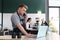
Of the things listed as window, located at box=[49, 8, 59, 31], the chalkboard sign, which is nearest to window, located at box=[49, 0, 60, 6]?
window, located at box=[49, 8, 59, 31]

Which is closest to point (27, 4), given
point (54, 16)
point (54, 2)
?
point (54, 2)

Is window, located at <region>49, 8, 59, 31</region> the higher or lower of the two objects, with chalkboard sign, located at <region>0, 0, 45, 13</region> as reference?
lower

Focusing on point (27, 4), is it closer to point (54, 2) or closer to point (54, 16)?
point (54, 2)

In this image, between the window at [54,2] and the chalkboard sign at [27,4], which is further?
the window at [54,2]

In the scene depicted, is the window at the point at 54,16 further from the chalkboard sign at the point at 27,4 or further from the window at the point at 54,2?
the chalkboard sign at the point at 27,4

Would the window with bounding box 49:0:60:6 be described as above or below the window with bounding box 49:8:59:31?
above

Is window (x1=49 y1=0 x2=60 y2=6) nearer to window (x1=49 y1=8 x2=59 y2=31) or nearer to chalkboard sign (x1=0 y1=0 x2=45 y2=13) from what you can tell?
window (x1=49 y1=8 x2=59 y2=31)

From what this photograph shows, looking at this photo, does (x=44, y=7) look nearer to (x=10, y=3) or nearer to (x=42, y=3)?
(x=42, y=3)

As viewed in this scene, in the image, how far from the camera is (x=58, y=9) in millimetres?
7121

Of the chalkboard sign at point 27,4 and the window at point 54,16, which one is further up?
the chalkboard sign at point 27,4

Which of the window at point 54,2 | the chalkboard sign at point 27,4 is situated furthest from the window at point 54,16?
the chalkboard sign at point 27,4

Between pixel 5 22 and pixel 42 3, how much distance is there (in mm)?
1796

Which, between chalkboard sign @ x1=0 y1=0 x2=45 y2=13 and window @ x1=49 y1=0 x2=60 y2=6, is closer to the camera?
chalkboard sign @ x1=0 y1=0 x2=45 y2=13

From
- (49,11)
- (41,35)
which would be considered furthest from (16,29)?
(49,11)
